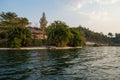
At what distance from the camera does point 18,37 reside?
90688 mm

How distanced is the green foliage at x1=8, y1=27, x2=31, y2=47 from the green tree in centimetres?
1412

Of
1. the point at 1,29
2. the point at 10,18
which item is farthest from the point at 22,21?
the point at 1,29

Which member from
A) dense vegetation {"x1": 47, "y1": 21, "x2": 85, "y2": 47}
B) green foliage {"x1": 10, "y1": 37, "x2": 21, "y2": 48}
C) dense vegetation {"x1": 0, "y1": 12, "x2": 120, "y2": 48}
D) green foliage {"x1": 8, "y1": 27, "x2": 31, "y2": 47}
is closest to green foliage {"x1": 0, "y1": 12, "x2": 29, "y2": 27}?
dense vegetation {"x1": 0, "y1": 12, "x2": 120, "y2": 48}

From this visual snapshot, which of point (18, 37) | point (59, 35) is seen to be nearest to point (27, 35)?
point (18, 37)

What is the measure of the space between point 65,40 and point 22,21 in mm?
35746

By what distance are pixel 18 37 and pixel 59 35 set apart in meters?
21.2

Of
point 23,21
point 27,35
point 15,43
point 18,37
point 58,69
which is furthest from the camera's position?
point 23,21

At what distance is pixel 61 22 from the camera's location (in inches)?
4385

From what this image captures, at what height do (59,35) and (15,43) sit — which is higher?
(59,35)

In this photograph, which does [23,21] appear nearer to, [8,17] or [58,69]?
[8,17]

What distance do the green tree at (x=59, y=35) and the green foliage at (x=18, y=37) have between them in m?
14.1

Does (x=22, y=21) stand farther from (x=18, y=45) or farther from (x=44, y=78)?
(x=44, y=78)

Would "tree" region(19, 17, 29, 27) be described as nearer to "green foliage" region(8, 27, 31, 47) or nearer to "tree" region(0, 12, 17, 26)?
"tree" region(0, 12, 17, 26)

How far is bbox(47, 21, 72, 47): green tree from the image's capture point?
102 metres
